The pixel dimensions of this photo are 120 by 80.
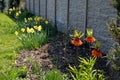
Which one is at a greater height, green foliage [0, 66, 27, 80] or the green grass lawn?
green foliage [0, 66, 27, 80]

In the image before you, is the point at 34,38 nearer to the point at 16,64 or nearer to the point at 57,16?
the point at 16,64

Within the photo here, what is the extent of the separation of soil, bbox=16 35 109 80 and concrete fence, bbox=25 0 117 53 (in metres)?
0.53

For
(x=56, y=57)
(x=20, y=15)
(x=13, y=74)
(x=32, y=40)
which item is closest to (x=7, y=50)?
(x=32, y=40)

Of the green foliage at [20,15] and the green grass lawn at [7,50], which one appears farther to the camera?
the green foliage at [20,15]

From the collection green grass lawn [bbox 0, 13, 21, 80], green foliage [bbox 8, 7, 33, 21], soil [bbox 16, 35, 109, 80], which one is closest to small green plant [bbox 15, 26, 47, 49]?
soil [bbox 16, 35, 109, 80]

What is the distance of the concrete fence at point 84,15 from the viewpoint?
7.90 metres

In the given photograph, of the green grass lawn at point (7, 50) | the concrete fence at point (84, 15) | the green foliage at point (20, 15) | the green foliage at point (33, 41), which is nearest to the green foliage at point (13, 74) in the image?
the green grass lawn at point (7, 50)

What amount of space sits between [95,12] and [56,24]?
4812 millimetres

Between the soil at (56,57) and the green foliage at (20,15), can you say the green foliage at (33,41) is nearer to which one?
the soil at (56,57)

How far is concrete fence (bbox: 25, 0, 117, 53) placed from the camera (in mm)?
7898

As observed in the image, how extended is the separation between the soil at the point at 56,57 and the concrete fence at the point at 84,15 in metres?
0.53

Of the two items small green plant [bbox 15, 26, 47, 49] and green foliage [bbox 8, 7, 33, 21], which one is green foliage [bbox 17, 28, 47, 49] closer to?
small green plant [bbox 15, 26, 47, 49]

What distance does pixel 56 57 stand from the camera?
736 cm

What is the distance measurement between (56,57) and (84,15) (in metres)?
2.52
